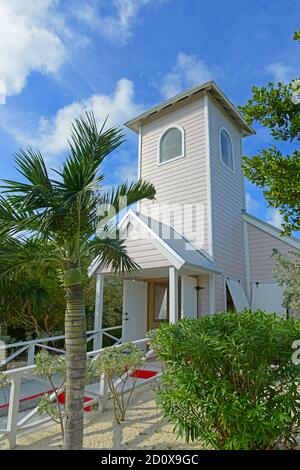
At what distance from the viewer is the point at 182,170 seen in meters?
10.9

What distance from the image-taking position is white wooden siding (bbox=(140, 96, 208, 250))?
33.4 ft

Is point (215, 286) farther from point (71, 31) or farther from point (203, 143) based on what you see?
point (71, 31)

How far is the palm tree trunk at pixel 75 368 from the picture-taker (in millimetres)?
3352

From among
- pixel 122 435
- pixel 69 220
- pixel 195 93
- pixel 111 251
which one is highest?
pixel 195 93

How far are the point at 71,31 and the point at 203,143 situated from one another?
5312 millimetres

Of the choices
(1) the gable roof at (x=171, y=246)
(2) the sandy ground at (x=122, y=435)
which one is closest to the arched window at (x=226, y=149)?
(1) the gable roof at (x=171, y=246)

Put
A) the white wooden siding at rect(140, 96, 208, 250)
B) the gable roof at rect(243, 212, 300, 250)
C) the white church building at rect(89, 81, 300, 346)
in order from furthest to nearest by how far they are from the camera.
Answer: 1. the white wooden siding at rect(140, 96, 208, 250)
2. the gable roof at rect(243, 212, 300, 250)
3. the white church building at rect(89, 81, 300, 346)

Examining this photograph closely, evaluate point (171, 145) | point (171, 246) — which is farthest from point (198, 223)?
point (171, 145)

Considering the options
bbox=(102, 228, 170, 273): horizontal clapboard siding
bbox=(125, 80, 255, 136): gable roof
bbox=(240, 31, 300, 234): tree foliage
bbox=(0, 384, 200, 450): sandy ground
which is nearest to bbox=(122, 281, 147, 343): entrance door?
bbox=(102, 228, 170, 273): horizontal clapboard siding

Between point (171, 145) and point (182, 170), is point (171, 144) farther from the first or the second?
point (182, 170)

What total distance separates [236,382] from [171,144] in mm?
9805

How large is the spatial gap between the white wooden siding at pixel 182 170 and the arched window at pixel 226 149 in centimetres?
113

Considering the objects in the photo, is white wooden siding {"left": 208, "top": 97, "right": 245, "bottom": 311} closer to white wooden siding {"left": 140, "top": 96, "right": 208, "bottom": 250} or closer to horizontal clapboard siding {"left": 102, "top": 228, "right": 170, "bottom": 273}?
white wooden siding {"left": 140, "top": 96, "right": 208, "bottom": 250}

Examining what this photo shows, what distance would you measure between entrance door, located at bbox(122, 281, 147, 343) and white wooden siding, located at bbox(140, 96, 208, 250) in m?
2.53
